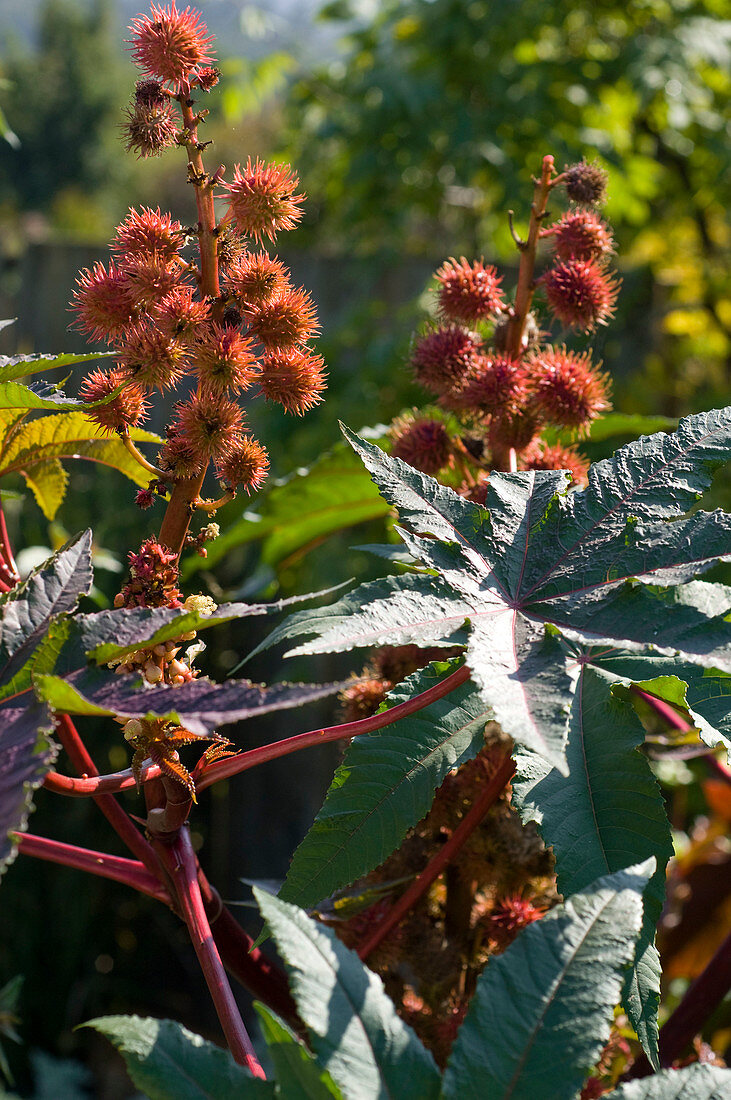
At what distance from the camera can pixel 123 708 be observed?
43 cm

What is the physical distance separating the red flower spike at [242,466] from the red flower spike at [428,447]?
0.79ft

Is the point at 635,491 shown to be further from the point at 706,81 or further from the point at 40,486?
the point at 706,81

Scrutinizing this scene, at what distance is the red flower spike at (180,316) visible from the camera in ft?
1.79

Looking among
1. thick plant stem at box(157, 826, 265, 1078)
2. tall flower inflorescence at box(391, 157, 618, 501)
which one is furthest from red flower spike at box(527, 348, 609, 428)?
thick plant stem at box(157, 826, 265, 1078)

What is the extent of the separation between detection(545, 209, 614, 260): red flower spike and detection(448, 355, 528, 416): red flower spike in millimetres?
110

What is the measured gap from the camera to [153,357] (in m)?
0.55

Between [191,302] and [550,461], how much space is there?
366 millimetres

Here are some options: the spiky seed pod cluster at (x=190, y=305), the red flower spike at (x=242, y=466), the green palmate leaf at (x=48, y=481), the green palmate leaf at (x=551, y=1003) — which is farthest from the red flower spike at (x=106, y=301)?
the green palmate leaf at (x=551, y=1003)

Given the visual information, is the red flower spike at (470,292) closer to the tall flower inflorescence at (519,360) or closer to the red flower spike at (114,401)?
the tall flower inflorescence at (519,360)

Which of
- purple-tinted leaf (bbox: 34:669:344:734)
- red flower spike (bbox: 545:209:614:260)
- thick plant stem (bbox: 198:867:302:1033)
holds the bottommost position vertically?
thick plant stem (bbox: 198:867:302:1033)

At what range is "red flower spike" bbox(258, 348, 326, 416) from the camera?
59cm

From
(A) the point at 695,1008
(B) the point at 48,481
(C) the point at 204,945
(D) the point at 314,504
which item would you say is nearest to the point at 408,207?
(D) the point at 314,504

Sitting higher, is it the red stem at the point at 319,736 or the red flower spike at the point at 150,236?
the red flower spike at the point at 150,236

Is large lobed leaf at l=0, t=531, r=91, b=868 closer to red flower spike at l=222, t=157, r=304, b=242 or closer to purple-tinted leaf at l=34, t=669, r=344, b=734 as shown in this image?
purple-tinted leaf at l=34, t=669, r=344, b=734
